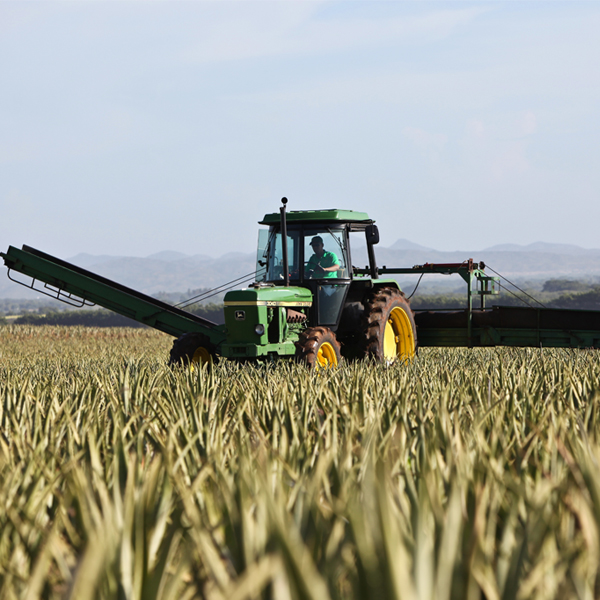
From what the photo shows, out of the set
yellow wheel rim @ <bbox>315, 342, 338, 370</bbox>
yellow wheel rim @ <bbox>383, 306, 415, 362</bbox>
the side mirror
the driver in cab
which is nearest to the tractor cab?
the driver in cab

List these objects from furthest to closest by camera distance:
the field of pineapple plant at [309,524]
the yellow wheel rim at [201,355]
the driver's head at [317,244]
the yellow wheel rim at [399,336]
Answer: the yellow wheel rim at [399,336] → the yellow wheel rim at [201,355] → the driver's head at [317,244] → the field of pineapple plant at [309,524]

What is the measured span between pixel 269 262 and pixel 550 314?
12.2 feet

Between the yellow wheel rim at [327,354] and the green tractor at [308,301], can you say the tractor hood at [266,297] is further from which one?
the yellow wheel rim at [327,354]

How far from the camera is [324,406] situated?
4.05m

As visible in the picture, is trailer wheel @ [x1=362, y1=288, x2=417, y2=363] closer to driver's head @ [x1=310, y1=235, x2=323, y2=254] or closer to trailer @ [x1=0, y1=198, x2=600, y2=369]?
trailer @ [x1=0, y1=198, x2=600, y2=369]

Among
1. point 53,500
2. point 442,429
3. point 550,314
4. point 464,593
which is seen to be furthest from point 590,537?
point 550,314

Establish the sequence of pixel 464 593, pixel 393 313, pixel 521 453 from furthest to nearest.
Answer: pixel 393 313 → pixel 521 453 → pixel 464 593

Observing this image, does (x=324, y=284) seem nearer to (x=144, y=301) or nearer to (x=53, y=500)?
(x=144, y=301)

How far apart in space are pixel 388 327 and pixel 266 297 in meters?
2.03

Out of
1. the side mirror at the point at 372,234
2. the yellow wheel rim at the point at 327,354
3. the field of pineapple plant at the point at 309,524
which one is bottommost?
the yellow wheel rim at the point at 327,354

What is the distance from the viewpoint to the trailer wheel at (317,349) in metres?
7.04

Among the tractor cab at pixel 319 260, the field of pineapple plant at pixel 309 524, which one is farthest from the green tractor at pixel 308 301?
the field of pineapple plant at pixel 309 524

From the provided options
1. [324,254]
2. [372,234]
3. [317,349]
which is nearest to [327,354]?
[317,349]

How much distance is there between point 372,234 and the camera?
8.38m
